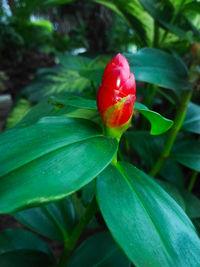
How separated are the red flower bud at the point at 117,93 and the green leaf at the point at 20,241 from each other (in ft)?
1.69

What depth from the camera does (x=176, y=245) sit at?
11.4 inches

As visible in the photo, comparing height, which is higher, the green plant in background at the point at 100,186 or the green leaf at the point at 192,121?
the green plant in background at the point at 100,186

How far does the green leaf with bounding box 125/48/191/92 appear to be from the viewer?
1.68ft

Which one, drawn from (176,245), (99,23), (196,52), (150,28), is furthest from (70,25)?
(176,245)

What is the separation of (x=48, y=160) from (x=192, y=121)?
54 centimetres

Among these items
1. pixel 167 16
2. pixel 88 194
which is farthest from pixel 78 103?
pixel 167 16

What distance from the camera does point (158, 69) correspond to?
538mm

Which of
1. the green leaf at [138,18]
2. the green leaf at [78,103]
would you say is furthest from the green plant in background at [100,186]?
the green leaf at [138,18]

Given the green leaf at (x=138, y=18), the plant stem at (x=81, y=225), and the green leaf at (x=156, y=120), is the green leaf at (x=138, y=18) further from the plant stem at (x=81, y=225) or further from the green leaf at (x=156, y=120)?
the plant stem at (x=81, y=225)

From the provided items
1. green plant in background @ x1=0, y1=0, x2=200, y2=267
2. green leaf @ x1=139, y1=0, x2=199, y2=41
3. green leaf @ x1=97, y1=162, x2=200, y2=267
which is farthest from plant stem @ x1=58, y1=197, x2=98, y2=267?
green leaf @ x1=139, y1=0, x2=199, y2=41

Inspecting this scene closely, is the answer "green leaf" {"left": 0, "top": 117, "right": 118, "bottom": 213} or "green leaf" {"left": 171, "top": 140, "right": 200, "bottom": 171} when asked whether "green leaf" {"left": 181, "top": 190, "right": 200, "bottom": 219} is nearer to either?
"green leaf" {"left": 171, "top": 140, "right": 200, "bottom": 171}

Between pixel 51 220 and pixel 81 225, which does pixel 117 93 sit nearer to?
pixel 81 225

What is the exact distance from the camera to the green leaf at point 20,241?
26.0 inches

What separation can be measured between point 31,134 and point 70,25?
2.27m
